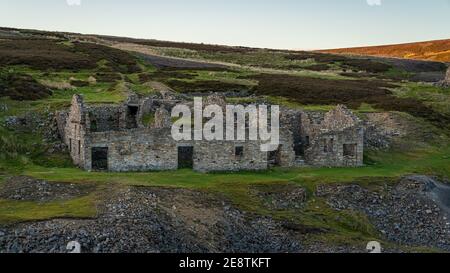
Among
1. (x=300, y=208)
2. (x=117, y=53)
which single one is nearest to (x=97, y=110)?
(x=300, y=208)

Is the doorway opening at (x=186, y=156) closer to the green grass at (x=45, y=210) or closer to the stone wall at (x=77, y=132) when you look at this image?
the stone wall at (x=77, y=132)

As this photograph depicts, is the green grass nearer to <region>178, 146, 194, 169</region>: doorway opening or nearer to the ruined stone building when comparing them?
the ruined stone building

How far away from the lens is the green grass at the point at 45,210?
25.5m

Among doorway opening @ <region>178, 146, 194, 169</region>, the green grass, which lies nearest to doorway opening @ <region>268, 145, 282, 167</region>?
doorway opening @ <region>178, 146, 194, 169</region>

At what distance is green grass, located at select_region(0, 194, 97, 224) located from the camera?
83.7 ft

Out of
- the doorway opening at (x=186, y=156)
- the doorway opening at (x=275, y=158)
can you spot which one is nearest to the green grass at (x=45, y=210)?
the doorway opening at (x=186, y=156)

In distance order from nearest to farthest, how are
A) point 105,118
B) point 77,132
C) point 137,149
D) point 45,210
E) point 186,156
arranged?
point 45,210 → point 137,149 → point 77,132 → point 186,156 → point 105,118

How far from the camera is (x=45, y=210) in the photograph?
26766mm

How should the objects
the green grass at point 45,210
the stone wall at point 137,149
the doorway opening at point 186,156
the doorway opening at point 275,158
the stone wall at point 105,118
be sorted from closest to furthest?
the green grass at point 45,210 → the stone wall at point 137,149 → the doorway opening at point 186,156 → the doorway opening at point 275,158 → the stone wall at point 105,118

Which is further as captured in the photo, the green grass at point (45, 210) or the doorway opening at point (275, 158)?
the doorway opening at point (275, 158)

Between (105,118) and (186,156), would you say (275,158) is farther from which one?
(105,118)

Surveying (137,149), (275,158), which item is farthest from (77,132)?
(275,158)

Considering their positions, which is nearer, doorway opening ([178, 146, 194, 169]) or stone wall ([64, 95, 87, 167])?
stone wall ([64, 95, 87, 167])
